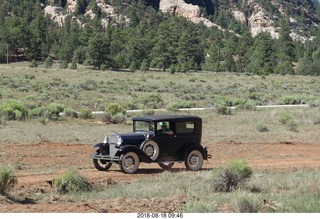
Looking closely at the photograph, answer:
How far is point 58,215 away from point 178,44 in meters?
119

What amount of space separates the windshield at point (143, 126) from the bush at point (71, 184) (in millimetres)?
3871

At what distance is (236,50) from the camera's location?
13588 cm

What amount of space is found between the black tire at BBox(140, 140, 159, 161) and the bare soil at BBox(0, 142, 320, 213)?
592 mm

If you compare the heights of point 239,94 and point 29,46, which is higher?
point 29,46

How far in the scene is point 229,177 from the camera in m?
13.1

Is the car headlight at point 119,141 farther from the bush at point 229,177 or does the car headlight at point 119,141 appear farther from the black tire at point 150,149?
the bush at point 229,177

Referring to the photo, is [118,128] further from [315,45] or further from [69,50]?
[315,45]

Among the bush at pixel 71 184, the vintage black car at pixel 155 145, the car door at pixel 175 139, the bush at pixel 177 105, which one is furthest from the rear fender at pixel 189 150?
the bush at pixel 177 105

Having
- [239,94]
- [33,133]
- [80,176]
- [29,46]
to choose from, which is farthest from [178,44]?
[80,176]

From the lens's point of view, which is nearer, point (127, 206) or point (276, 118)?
point (127, 206)

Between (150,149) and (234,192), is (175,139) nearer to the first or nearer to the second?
(150,149)

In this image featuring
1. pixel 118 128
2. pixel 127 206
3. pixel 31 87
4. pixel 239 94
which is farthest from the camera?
pixel 239 94

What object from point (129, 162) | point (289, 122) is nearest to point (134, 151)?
point (129, 162)

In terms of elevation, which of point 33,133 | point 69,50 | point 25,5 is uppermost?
point 25,5
